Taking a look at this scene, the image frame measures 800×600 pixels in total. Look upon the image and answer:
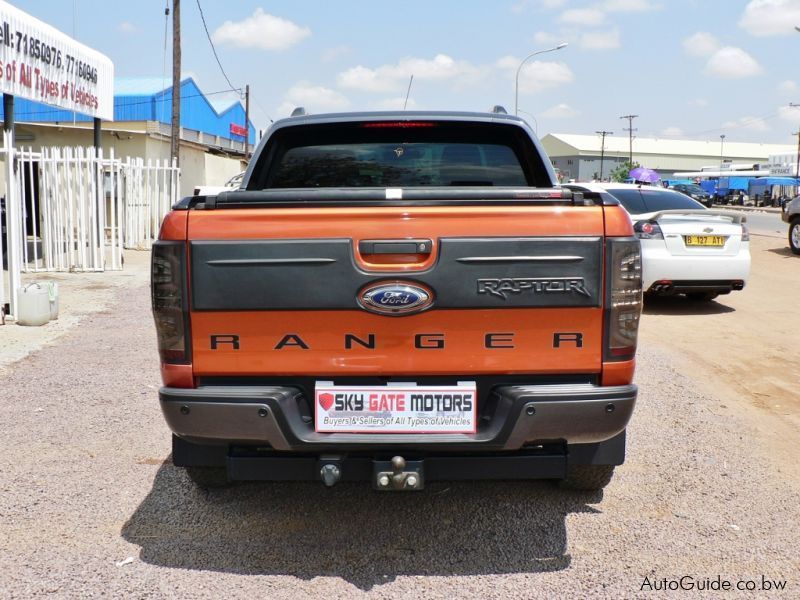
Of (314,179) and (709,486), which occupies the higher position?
(314,179)

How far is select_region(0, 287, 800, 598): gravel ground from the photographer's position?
3270mm

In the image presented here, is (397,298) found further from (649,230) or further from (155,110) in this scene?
(155,110)

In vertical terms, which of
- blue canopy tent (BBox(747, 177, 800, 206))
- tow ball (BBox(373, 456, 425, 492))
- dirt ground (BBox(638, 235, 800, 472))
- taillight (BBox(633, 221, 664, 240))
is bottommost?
dirt ground (BBox(638, 235, 800, 472))

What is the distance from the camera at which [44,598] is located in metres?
3.10

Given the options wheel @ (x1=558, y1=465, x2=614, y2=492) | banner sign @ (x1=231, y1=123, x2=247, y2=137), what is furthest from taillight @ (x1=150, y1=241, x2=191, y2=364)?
banner sign @ (x1=231, y1=123, x2=247, y2=137)

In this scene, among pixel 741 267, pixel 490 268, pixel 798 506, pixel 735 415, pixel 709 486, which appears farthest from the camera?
pixel 741 267

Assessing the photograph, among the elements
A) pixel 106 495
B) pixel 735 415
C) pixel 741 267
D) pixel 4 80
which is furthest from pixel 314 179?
pixel 4 80

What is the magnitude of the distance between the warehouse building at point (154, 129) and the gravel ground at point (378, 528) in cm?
1640

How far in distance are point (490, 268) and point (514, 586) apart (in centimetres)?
127

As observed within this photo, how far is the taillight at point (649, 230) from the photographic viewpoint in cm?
1016

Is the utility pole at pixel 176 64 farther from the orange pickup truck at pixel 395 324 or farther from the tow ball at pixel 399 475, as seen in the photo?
the tow ball at pixel 399 475

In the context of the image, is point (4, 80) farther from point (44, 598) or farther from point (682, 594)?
point (682, 594)

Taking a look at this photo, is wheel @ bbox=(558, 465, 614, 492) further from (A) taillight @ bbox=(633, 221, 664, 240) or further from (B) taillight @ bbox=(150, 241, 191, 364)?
(A) taillight @ bbox=(633, 221, 664, 240)
